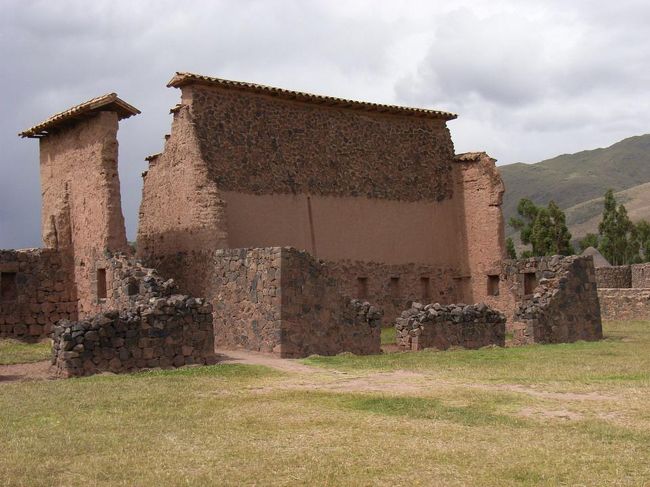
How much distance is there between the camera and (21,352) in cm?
2039

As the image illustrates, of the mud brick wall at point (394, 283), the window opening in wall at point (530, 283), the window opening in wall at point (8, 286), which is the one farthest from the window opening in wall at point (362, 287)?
the window opening in wall at point (8, 286)

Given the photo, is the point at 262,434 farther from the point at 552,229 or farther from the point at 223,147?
the point at 552,229

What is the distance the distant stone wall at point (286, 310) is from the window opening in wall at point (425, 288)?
29.3 feet

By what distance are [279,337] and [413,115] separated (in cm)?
1263

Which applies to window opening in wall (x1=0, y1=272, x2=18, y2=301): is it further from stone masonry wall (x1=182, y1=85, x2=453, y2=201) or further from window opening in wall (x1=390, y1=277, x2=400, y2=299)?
A: window opening in wall (x1=390, y1=277, x2=400, y2=299)

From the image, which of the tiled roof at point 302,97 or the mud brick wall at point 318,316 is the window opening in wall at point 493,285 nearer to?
the tiled roof at point 302,97

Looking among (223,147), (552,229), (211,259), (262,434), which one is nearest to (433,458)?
(262,434)

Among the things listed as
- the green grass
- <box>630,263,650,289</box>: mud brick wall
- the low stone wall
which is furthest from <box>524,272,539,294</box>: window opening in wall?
<box>630,263,650,289</box>: mud brick wall

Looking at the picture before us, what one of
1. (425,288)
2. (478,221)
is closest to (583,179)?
(478,221)

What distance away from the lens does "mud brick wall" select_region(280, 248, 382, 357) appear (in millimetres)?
18094

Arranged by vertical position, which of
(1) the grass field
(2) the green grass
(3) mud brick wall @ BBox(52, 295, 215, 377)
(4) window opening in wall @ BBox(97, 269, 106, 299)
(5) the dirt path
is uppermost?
(4) window opening in wall @ BBox(97, 269, 106, 299)

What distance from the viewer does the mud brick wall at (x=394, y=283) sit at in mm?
26328

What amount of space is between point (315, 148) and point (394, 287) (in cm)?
524

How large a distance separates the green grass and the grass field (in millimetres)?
4742
